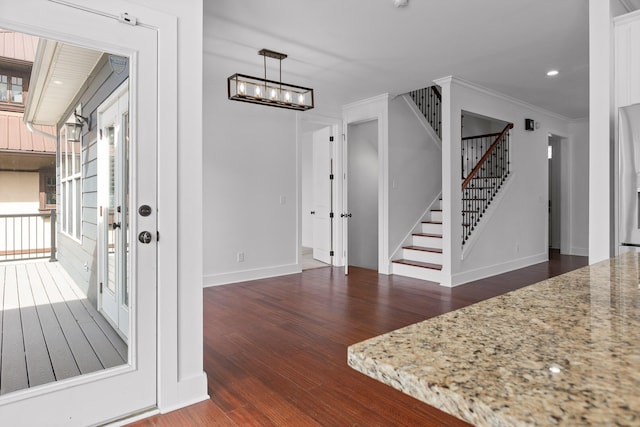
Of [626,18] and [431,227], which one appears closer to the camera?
[626,18]

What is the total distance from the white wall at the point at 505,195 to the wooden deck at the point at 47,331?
4227mm

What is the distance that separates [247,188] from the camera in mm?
5570

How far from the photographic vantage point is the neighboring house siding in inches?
82.7

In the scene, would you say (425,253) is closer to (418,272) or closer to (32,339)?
(418,272)

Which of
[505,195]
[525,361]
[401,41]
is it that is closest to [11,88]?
[525,361]

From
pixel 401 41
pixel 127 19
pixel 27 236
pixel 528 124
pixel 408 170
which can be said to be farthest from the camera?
pixel 528 124

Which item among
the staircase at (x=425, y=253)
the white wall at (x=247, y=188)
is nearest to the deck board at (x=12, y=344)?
the white wall at (x=247, y=188)

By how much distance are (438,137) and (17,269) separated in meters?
6.24

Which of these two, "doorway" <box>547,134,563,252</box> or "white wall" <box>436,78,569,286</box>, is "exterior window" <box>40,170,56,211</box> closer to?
"white wall" <box>436,78,569,286</box>

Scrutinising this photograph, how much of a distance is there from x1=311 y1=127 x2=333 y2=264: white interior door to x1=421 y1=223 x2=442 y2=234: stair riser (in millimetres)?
1552

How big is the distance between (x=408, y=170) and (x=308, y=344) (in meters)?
3.85

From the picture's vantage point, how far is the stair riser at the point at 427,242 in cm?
599

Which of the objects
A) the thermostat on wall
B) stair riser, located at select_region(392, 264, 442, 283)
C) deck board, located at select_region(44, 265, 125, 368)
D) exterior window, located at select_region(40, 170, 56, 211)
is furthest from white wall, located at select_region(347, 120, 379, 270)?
exterior window, located at select_region(40, 170, 56, 211)

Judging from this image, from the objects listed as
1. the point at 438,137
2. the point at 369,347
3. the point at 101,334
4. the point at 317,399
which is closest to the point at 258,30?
the point at 101,334
